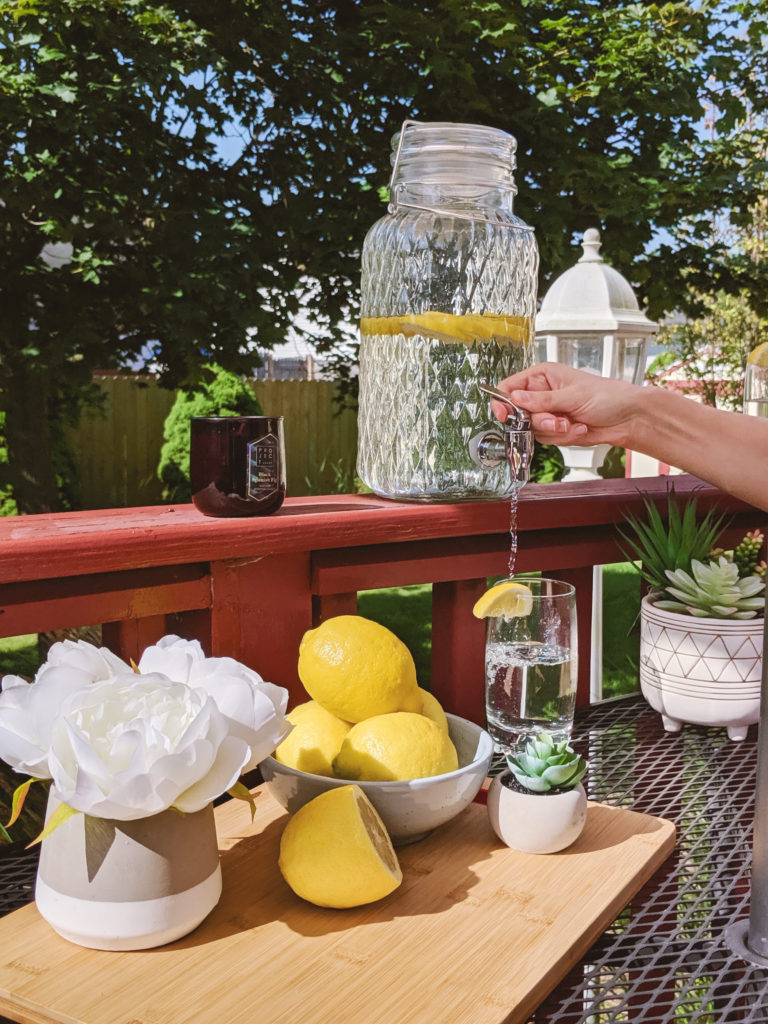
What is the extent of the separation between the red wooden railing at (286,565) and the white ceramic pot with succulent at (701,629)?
113 mm

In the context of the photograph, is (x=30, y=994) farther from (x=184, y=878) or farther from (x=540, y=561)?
(x=540, y=561)

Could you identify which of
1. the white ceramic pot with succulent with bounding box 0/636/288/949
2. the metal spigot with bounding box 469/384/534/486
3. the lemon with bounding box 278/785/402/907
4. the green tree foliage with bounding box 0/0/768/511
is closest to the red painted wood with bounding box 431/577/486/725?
the metal spigot with bounding box 469/384/534/486

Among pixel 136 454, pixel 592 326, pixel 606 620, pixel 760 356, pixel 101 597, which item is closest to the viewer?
pixel 101 597

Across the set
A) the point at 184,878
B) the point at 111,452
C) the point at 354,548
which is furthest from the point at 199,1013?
the point at 111,452

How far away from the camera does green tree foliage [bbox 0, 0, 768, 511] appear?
3.26m

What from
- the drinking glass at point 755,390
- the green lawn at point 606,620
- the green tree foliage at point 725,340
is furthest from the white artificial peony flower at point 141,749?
the green tree foliage at point 725,340

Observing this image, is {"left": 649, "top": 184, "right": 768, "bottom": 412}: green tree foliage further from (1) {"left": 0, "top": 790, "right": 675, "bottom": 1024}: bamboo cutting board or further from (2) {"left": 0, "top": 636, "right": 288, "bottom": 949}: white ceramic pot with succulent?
(2) {"left": 0, "top": 636, "right": 288, "bottom": 949}: white ceramic pot with succulent

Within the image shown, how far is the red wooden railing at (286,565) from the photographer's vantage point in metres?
1.02

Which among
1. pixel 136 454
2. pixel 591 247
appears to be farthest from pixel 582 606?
pixel 136 454

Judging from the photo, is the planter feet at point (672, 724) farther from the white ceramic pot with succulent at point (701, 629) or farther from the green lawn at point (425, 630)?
the green lawn at point (425, 630)

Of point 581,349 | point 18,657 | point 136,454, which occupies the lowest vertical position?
point 18,657

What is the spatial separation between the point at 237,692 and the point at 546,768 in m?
0.35

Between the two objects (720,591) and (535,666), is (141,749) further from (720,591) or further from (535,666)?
(720,591)

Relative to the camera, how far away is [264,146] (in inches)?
159
